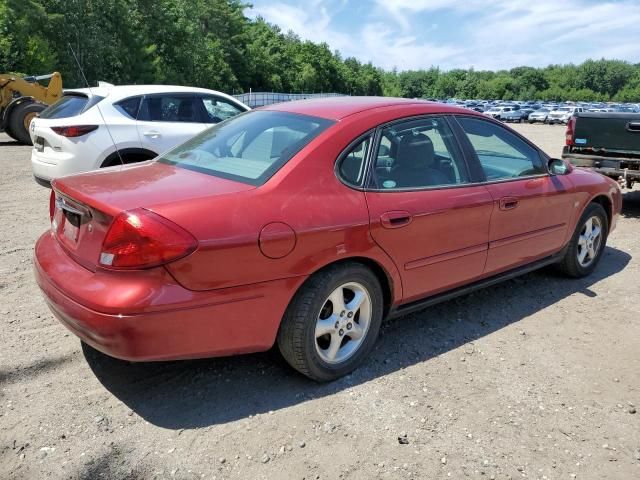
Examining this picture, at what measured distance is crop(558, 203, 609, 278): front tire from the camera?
4824mm

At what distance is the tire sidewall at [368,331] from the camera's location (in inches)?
116

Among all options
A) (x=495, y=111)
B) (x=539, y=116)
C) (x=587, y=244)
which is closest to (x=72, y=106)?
(x=587, y=244)

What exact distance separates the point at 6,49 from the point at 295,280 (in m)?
33.3

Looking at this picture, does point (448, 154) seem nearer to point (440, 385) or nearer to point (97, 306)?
point (440, 385)

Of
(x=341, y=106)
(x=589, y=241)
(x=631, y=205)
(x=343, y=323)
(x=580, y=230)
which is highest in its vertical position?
(x=341, y=106)

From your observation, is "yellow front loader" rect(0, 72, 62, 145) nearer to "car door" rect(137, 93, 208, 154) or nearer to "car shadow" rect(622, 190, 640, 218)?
"car door" rect(137, 93, 208, 154)

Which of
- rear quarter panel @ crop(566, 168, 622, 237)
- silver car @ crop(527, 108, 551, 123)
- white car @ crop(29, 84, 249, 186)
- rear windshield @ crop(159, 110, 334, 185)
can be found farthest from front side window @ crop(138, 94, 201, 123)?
silver car @ crop(527, 108, 551, 123)

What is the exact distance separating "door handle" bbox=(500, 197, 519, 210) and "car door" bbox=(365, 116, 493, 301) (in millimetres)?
142

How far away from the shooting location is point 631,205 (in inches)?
337

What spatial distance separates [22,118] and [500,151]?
14.6 m

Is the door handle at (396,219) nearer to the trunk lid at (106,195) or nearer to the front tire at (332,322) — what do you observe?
the front tire at (332,322)

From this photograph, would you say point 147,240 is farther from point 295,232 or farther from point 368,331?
point 368,331

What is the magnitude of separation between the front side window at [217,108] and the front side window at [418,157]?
462 centimetres

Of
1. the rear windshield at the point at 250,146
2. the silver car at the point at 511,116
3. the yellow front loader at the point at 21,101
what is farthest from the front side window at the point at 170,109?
the silver car at the point at 511,116
